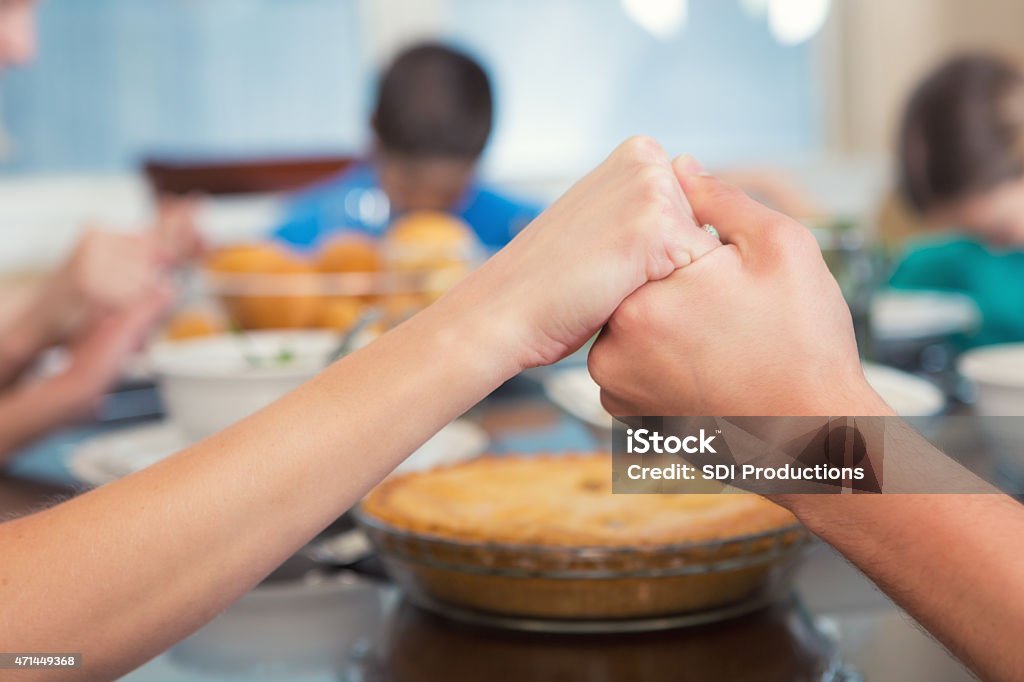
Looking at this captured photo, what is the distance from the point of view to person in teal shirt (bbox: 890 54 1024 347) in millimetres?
2254

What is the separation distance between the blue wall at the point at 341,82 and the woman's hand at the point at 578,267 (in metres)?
3.51

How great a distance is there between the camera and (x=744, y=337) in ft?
2.04

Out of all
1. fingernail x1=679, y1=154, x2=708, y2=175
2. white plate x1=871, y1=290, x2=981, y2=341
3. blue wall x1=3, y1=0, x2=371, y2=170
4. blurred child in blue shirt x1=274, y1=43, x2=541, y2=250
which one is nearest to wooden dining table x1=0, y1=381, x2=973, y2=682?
fingernail x1=679, y1=154, x2=708, y2=175

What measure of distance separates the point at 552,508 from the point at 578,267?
190mm

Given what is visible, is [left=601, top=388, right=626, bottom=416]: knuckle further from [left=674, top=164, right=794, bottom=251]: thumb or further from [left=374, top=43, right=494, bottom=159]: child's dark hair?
[left=374, top=43, right=494, bottom=159]: child's dark hair

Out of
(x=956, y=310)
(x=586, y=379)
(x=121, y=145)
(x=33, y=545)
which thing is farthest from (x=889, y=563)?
(x=121, y=145)

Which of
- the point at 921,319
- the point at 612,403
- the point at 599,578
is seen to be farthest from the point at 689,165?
the point at 921,319

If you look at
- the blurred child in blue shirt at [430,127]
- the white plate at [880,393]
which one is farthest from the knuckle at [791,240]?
the blurred child in blue shirt at [430,127]

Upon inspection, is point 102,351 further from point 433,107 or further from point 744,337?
point 433,107

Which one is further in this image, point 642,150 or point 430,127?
point 430,127

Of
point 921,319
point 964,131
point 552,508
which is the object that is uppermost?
point 964,131

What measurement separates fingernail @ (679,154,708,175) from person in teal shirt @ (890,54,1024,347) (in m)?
1.60

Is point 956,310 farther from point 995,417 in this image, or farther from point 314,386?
point 314,386

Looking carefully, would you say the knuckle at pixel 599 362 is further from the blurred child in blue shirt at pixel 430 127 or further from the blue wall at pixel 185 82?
the blue wall at pixel 185 82
